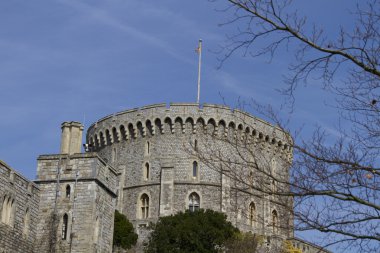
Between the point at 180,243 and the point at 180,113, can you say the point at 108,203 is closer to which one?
the point at 180,243

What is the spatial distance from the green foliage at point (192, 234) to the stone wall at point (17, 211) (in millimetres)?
13049

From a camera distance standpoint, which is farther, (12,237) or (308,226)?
(12,237)

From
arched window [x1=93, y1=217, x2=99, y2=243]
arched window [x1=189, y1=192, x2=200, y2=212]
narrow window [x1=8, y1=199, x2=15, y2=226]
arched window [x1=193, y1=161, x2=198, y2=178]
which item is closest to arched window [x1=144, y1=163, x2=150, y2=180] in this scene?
arched window [x1=193, y1=161, x2=198, y2=178]

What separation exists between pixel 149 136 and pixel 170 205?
217 inches

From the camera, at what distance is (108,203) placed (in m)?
27.4

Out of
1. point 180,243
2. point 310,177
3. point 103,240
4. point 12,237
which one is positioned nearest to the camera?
point 310,177

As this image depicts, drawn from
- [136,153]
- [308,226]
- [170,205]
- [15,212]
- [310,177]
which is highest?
[136,153]

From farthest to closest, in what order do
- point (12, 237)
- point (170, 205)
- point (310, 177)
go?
point (170, 205), point (12, 237), point (310, 177)

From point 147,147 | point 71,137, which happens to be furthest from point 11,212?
point 147,147

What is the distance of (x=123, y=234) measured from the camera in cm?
4416

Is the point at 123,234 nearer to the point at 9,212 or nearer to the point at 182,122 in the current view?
the point at 182,122

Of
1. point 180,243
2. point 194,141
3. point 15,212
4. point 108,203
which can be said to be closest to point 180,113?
point 194,141

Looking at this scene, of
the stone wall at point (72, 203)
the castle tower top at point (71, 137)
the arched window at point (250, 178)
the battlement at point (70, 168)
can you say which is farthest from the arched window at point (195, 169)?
the arched window at point (250, 178)

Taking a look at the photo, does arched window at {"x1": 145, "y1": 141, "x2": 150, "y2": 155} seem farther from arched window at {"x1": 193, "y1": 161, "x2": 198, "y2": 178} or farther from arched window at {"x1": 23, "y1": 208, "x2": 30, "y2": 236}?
arched window at {"x1": 23, "y1": 208, "x2": 30, "y2": 236}
